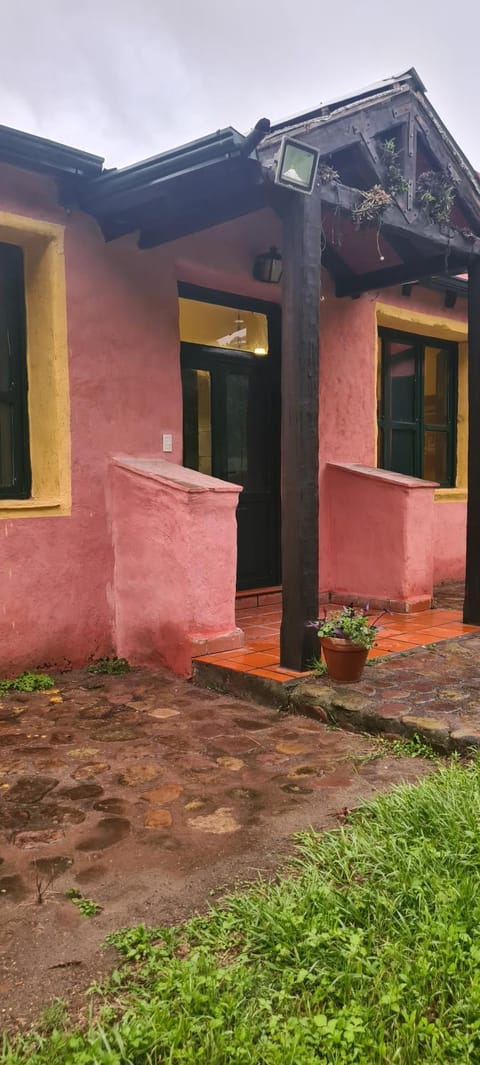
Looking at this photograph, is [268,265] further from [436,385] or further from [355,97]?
[436,385]

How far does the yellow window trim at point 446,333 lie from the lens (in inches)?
309

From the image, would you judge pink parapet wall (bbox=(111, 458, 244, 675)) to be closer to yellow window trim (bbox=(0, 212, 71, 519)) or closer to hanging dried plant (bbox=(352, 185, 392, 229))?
yellow window trim (bbox=(0, 212, 71, 519))

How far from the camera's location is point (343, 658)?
4203 millimetres

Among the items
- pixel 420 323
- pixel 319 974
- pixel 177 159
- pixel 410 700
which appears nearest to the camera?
pixel 319 974

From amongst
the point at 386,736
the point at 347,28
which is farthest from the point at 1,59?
the point at 386,736

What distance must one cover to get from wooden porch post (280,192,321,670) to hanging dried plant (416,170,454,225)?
1311 millimetres

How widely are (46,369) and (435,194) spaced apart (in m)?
3.09

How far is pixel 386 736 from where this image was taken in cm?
368

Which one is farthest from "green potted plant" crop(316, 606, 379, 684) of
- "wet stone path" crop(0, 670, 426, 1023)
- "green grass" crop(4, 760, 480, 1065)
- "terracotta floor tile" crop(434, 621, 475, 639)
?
"green grass" crop(4, 760, 480, 1065)

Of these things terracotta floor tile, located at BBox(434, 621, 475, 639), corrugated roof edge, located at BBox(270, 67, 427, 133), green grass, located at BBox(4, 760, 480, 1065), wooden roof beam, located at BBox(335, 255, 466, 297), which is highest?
corrugated roof edge, located at BBox(270, 67, 427, 133)

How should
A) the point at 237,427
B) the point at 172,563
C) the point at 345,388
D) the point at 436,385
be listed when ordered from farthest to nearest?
the point at 436,385 → the point at 345,388 → the point at 237,427 → the point at 172,563

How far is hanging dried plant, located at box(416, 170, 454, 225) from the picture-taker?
5293 millimetres

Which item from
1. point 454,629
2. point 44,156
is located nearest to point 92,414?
point 44,156

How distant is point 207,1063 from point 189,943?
1.52 feet
